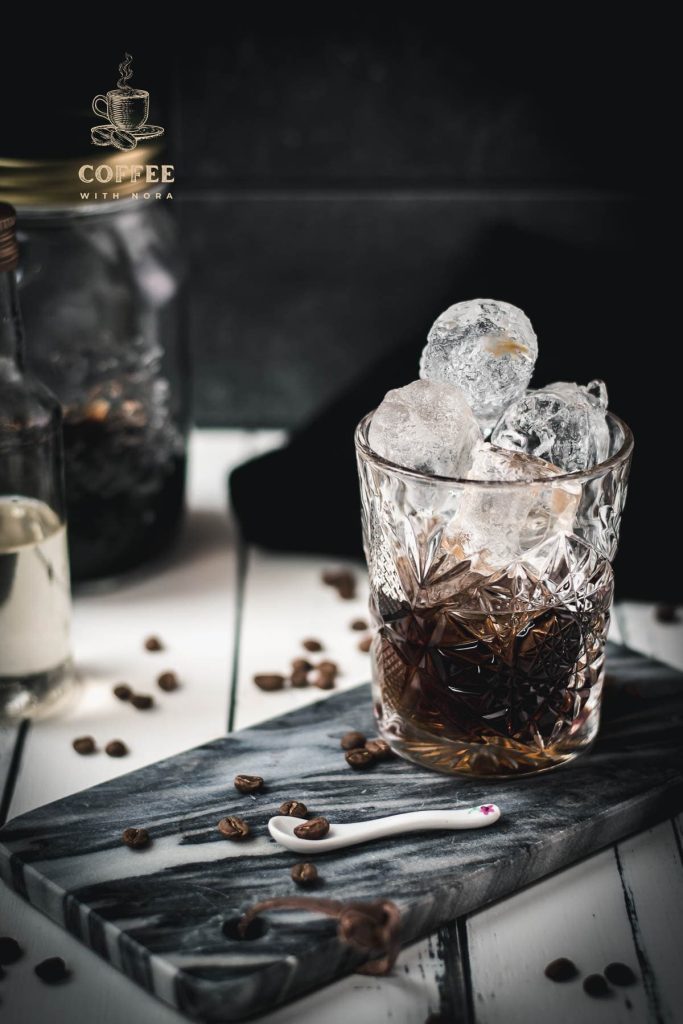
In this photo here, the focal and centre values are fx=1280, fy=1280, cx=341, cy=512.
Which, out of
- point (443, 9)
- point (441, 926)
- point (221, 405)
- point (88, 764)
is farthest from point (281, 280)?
point (441, 926)

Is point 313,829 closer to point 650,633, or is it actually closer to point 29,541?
point 29,541

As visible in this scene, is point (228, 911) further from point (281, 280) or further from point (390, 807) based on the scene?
point (281, 280)

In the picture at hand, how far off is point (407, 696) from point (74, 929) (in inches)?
13.4

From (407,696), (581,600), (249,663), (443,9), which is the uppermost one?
(443,9)

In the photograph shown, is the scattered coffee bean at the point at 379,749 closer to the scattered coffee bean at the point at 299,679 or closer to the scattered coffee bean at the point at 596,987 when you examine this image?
the scattered coffee bean at the point at 299,679

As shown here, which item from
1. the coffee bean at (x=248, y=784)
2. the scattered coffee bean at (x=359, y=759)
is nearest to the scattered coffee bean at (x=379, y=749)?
the scattered coffee bean at (x=359, y=759)

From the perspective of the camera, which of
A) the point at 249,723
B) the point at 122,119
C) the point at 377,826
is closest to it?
the point at 377,826

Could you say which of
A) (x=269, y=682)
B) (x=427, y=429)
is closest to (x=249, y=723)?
(x=269, y=682)

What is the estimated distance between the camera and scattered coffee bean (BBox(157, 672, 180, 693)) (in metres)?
1.34

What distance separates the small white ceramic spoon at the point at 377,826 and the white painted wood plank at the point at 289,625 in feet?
0.78

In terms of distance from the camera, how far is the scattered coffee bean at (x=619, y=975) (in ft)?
3.14

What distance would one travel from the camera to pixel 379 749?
1156mm

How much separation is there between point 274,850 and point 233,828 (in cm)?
4

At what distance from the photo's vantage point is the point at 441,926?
3.29 feet
